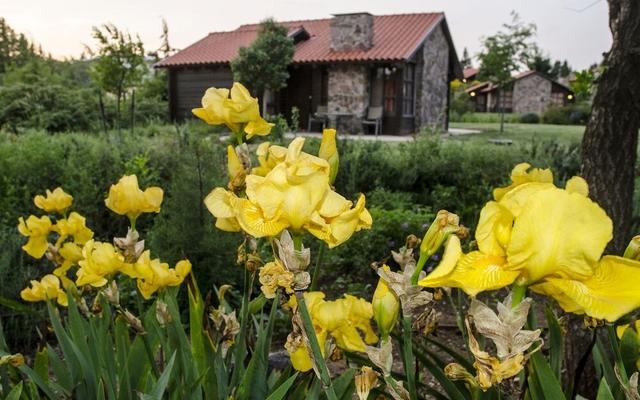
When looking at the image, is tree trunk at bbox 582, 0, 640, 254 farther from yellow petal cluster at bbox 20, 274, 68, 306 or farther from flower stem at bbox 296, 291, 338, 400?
yellow petal cluster at bbox 20, 274, 68, 306

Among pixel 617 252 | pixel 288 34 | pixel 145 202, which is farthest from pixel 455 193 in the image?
pixel 288 34

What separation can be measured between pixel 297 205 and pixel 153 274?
1.97 feet

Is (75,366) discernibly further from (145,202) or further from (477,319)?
(477,319)

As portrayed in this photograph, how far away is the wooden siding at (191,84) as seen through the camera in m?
19.8

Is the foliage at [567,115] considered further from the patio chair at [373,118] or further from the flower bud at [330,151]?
the flower bud at [330,151]

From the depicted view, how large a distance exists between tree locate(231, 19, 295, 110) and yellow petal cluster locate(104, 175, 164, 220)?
52.5ft

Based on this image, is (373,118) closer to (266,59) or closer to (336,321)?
(266,59)

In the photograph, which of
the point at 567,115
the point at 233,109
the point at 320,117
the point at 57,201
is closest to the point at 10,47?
the point at 320,117

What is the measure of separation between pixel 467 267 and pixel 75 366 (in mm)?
1041

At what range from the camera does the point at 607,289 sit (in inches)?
24.9

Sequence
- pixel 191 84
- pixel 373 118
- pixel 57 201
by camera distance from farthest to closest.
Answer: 1. pixel 191 84
2. pixel 373 118
3. pixel 57 201

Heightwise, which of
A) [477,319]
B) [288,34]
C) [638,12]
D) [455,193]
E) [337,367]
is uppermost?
[288,34]

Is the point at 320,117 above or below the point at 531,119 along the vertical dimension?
below

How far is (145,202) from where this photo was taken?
1.32 meters
